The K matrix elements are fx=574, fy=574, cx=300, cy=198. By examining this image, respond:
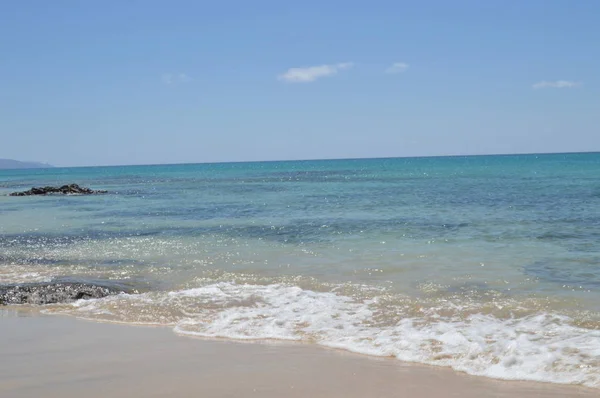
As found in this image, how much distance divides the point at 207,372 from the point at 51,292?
221 inches

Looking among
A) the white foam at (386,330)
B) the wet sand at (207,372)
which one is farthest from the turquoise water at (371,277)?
the wet sand at (207,372)

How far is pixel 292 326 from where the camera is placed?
27.9 feet

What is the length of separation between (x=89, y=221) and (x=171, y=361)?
20.6 meters

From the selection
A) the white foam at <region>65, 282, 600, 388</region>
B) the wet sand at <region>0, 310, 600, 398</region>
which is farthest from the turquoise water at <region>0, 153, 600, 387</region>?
the wet sand at <region>0, 310, 600, 398</region>

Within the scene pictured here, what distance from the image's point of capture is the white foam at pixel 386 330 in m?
6.56

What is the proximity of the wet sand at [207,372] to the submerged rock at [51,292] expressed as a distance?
2.34 metres

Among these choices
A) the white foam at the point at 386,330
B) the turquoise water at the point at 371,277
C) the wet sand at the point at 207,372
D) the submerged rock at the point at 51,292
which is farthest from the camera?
the submerged rock at the point at 51,292

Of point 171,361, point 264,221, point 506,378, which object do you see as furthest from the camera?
point 264,221

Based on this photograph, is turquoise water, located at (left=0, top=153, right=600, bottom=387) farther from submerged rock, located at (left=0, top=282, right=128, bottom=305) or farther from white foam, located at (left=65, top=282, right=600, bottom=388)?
submerged rock, located at (left=0, top=282, right=128, bottom=305)

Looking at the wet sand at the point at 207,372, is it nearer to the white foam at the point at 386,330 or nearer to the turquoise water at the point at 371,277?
the white foam at the point at 386,330

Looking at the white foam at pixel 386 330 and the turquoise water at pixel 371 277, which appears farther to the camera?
the turquoise water at pixel 371 277

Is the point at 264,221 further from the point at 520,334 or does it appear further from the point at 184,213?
the point at 520,334

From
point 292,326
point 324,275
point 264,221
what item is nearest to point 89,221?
point 264,221

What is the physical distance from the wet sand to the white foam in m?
0.36
